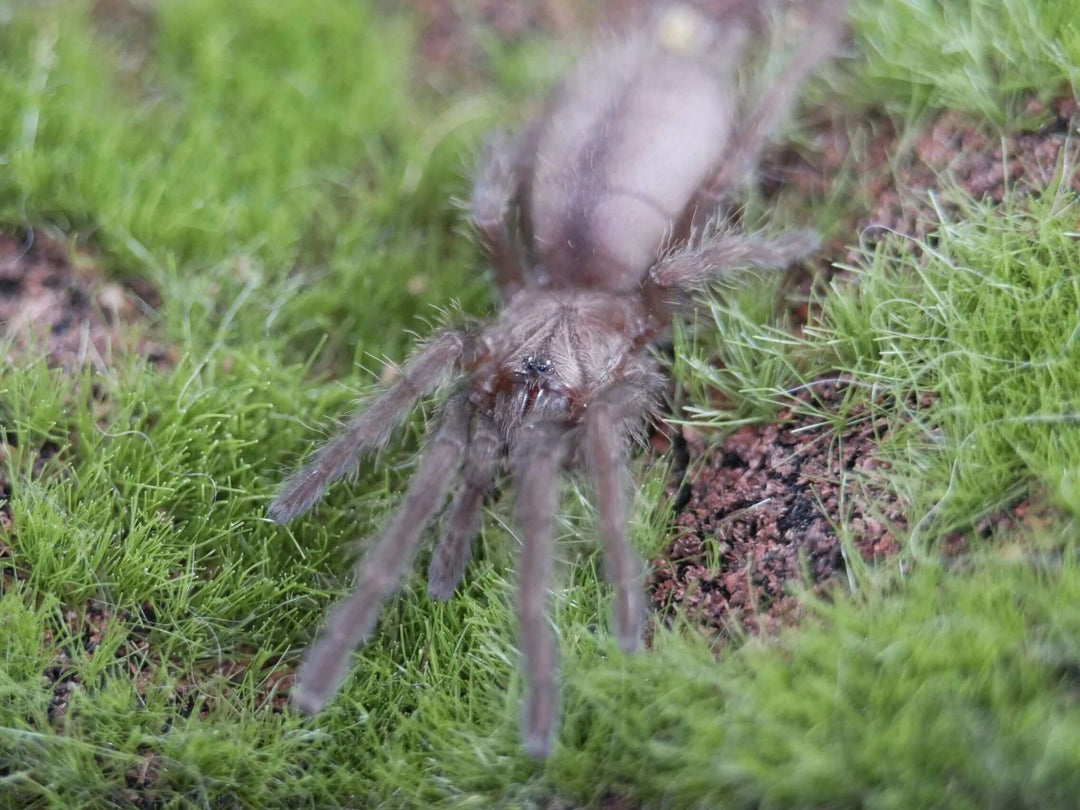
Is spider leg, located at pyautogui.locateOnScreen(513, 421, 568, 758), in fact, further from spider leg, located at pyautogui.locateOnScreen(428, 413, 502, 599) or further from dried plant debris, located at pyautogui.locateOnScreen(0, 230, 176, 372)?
dried plant debris, located at pyautogui.locateOnScreen(0, 230, 176, 372)

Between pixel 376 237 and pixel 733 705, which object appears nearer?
pixel 733 705

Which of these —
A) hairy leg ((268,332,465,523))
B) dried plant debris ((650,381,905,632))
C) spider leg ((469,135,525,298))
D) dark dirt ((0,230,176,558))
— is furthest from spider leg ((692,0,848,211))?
dark dirt ((0,230,176,558))

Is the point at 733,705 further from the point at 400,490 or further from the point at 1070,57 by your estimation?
the point at 1070,57

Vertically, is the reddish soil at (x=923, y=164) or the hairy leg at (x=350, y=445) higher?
the reddish soil at (x=923, y=164)

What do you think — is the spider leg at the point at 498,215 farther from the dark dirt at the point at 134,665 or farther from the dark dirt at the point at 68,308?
the dark dirt at the point at 134,665

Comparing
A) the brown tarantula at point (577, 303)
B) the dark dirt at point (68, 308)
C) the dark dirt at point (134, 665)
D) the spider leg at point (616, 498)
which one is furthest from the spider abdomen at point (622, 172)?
the dark dirt at point (134, 665)

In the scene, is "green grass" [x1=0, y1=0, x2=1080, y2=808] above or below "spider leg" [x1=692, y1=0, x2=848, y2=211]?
below

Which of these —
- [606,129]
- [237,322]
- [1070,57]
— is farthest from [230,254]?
[1070,57]

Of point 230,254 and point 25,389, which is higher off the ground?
point 230,254
